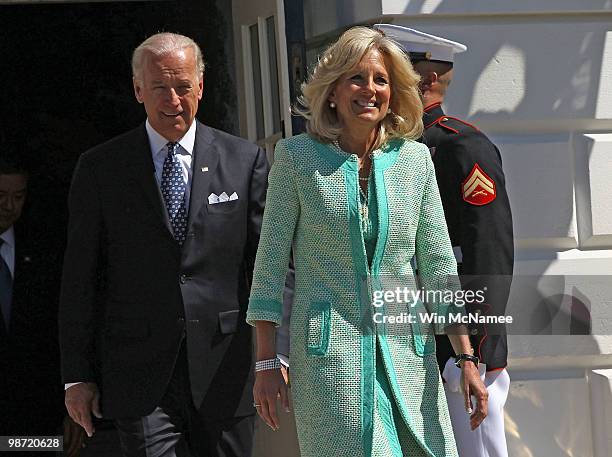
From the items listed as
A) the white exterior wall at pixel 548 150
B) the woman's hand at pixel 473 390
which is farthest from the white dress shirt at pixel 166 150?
the white exterior wall at pixel 548 150

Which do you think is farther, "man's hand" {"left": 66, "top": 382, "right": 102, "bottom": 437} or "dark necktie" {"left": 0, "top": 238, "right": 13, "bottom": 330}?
"dark necktie" {"left": 0, "top": 238, "right": 13, "bottom": 330}

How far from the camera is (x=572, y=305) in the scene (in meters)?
6.23

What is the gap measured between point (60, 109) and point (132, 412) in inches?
151

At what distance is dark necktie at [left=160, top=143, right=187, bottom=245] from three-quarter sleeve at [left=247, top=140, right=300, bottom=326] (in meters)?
0.66

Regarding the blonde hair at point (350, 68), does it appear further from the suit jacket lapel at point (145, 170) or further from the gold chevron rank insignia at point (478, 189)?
the suit jacket lapel at point (145, 170)

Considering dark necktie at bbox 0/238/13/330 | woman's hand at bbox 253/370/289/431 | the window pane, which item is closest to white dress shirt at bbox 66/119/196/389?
woman's hand at bbox 253/370/289/431

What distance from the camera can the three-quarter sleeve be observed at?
4.12 m

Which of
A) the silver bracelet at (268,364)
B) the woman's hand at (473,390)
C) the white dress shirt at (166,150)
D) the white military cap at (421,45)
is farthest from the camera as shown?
the white military cap at (421,45)

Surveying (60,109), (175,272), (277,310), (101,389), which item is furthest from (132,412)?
(60,109)

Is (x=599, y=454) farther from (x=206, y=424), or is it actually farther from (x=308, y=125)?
(x=308, y=125)

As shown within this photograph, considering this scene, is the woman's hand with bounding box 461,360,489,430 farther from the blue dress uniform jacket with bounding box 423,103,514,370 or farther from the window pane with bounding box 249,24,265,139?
the window pane with bounding box 249,24,265,139

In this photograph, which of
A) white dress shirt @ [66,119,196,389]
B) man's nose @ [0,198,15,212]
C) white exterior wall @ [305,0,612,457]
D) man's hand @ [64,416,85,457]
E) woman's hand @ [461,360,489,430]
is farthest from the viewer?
man's nose @ [0,198,15,212]

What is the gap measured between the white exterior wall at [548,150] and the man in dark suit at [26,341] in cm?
178

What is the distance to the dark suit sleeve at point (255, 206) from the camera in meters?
4.86
